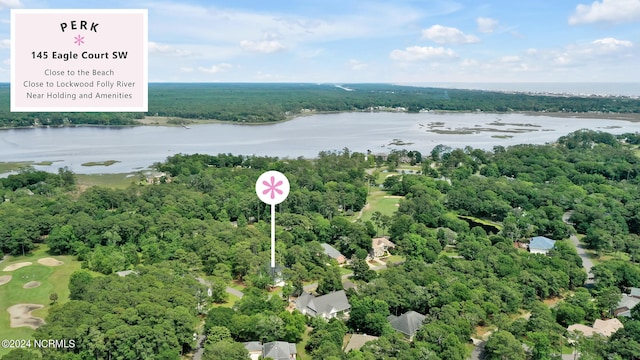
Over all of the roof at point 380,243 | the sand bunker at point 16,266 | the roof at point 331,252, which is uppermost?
the roof at point 380,243

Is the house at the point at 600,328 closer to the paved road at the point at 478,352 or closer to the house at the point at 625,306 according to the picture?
the house at the point at 625,306

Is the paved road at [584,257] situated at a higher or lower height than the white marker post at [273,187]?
lower

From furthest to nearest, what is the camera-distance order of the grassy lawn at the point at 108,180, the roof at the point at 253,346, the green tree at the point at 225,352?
the grassy lawn at the point at 108,180 < the roof at the point at 253,346 < the green tree at the point at 225,352

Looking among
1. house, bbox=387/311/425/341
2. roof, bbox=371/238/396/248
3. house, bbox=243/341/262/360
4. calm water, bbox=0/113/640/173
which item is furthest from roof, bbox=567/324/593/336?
calm water, bbox=0/113/640/173

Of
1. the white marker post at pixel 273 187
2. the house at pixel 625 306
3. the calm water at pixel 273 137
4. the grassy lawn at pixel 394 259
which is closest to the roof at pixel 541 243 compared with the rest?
the house at pixel 625 306

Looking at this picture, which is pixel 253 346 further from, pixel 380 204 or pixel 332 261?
pixel 380 204

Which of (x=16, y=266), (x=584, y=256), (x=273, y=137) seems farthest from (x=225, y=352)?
(x=273, y=137)

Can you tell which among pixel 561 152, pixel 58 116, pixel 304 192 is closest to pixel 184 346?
pixel 304 192
